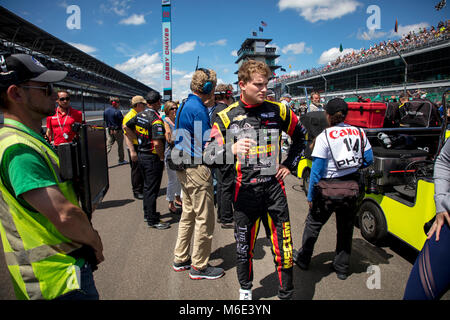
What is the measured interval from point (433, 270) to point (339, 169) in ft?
4.21

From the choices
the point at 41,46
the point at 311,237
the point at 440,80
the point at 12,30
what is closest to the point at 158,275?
the point at 311,237

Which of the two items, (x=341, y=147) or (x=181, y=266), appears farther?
(x=181, y=266)

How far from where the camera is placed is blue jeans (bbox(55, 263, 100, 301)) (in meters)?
1.30

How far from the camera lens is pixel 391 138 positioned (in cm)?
390

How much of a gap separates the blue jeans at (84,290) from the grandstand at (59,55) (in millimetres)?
5593

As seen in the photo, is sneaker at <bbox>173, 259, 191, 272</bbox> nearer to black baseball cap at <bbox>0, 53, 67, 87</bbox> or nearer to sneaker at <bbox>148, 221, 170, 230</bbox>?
sneaker at <bbox>148, 221, 170, 230</bbox>

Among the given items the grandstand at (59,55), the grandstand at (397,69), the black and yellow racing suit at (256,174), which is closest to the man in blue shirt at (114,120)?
the grandstand at (59,55)

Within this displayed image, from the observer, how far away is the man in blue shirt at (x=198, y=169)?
2633mm

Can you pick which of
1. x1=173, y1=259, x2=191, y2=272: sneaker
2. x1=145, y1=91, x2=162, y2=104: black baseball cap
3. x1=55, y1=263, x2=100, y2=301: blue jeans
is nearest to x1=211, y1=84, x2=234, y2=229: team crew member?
x1=145, y1=91, x2=162, y2=104: black baseball cap

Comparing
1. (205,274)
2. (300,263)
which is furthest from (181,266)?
(300,263)

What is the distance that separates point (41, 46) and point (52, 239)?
2783 cm

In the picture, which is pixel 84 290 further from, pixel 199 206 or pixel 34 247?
pixel 199 206

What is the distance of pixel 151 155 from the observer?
3971mm

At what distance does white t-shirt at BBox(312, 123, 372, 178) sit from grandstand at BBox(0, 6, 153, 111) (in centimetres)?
563
